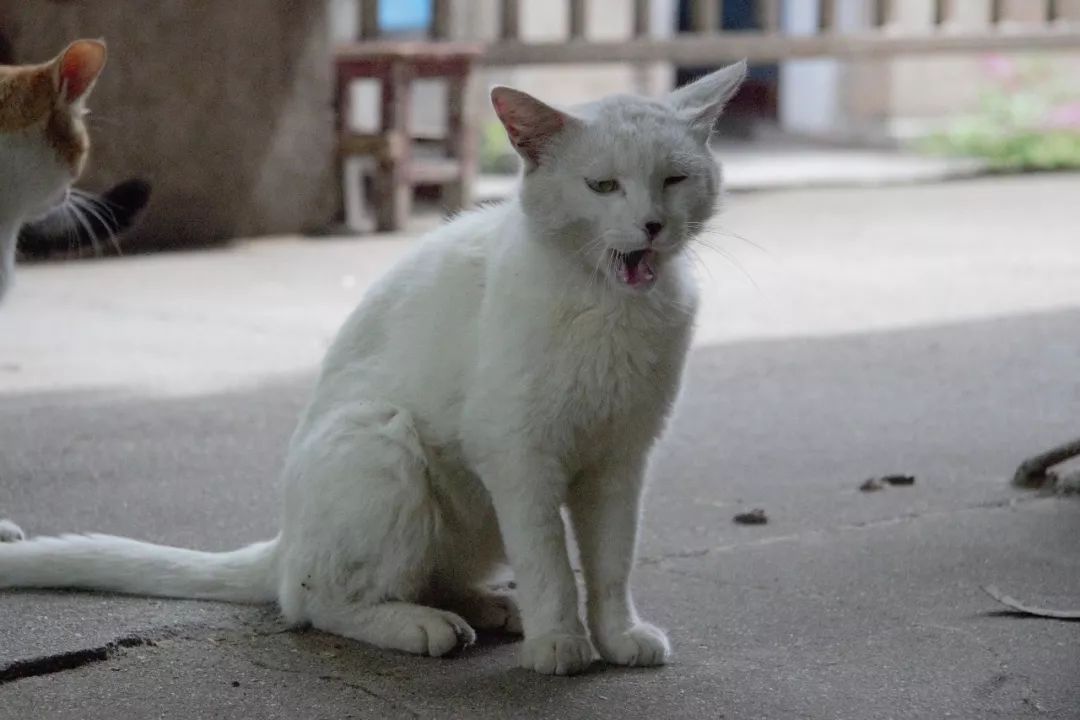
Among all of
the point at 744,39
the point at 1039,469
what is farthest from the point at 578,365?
the point at 744,39

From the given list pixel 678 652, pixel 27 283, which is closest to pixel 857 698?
pixel 678 652

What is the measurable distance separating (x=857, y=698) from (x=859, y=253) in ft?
19.8

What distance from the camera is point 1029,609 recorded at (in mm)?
3160

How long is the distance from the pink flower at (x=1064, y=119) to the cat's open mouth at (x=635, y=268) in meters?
10.8

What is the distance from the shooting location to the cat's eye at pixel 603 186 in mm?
2756

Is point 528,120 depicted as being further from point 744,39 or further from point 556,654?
point 744,39

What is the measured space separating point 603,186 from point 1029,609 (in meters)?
1.28

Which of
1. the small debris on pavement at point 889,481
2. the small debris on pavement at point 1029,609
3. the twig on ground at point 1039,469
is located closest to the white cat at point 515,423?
the small debris on pavement at point 1029,609

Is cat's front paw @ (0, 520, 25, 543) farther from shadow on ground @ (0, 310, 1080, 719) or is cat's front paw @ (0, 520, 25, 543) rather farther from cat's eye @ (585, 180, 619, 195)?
cat's eye @ (585, 180, 619, 195)

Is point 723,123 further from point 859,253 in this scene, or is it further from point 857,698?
point 857,698

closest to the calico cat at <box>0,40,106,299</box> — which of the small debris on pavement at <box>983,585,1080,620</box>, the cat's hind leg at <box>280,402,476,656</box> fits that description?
the cat's hind leg at <box>280,402,476,656</box>

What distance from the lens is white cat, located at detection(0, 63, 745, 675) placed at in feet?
9.18

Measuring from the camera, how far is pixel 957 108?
1476 centimetres

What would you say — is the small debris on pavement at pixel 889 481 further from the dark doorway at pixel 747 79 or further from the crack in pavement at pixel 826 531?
the dark doorway at pixel 747 79
